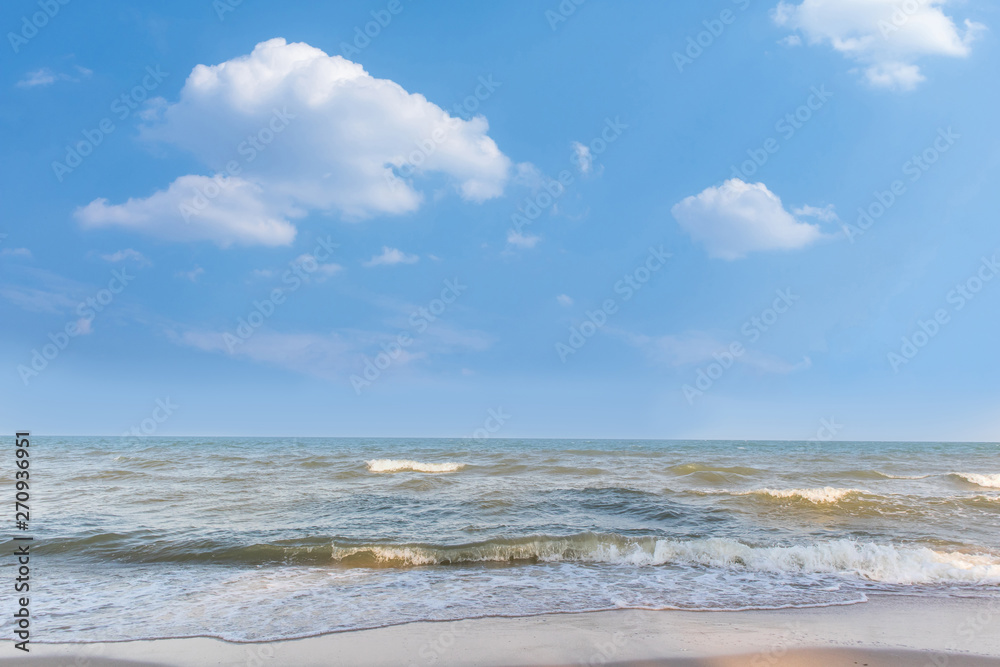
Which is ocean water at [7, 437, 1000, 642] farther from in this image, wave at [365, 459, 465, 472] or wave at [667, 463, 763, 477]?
wave at [365, 459, 465, 472]

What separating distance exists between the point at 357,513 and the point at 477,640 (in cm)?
916

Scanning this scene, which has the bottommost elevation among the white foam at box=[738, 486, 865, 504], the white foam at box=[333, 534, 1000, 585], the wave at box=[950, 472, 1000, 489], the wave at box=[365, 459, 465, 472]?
the wave at box=[950, 472, 1000, 489]

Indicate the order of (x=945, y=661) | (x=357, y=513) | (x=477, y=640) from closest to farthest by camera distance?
(x=945, y=661), (x=477, y=640), (x=357, y=513)

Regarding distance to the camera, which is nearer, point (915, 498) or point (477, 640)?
point (477, 640)

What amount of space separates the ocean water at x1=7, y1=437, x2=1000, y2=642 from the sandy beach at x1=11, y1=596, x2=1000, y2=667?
41 centimetres

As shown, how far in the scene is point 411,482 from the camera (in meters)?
20.7

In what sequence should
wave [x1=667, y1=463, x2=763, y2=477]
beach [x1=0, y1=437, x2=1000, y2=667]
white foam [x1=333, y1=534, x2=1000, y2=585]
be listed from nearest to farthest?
beach [x1=0, y1=437, x2=1000, y2=667]
white foam [x1=333, y1=534, x2=1000, y2=585]
wave [x1=667, y1=463, x2=763, y2=477]

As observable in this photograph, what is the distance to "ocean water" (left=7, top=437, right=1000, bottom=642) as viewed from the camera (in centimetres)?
729

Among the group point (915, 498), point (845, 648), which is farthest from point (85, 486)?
point (915, 498)

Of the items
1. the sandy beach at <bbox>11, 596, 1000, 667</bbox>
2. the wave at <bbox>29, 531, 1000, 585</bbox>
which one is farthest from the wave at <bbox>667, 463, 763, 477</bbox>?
the sandy beach at <bbox>11, 596, 1000, 667</bbox>

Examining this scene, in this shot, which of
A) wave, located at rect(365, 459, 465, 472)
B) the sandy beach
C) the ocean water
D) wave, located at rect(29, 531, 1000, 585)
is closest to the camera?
the sandy beach

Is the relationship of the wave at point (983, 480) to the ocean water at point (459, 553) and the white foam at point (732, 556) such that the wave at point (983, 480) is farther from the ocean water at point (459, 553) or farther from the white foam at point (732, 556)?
the white foam at point (732, 556)

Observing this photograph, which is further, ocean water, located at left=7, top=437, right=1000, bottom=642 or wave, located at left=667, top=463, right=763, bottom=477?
wave, located at left=667, top=463, right=763, bottom=477

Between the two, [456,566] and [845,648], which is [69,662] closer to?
[456,566]
